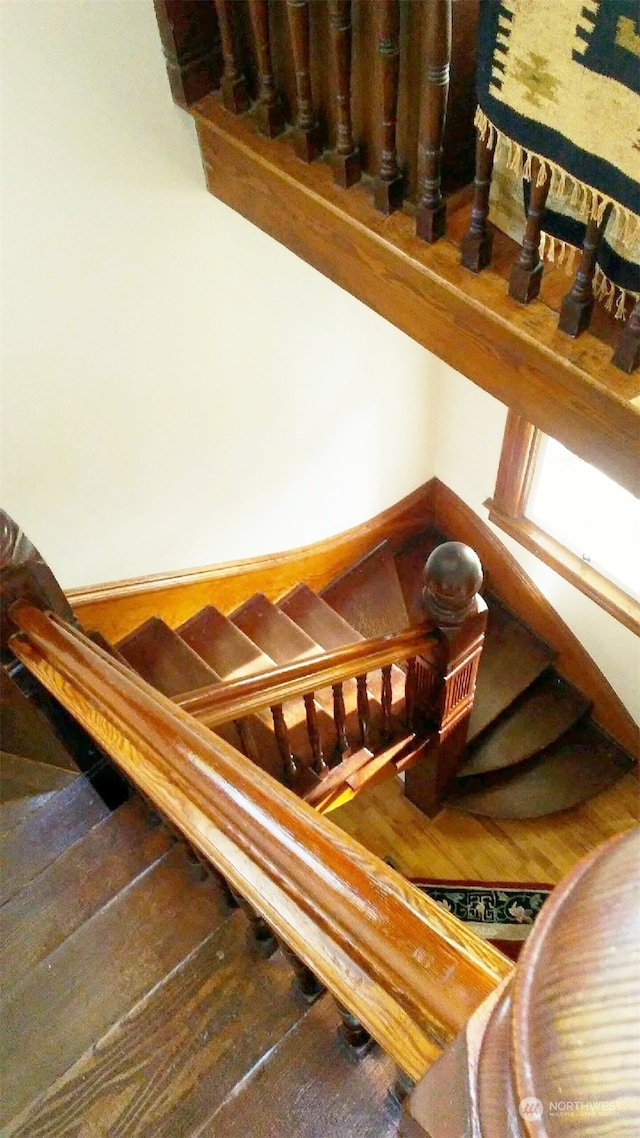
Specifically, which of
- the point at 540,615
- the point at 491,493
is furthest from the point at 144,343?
the point at 540,615

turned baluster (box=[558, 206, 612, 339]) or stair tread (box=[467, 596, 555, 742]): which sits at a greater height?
turned baluster (box=[558, 206, 612, 339])

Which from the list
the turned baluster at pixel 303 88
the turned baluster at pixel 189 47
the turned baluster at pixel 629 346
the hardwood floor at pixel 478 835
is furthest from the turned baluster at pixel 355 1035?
the hardwood floor at pixel 478 835

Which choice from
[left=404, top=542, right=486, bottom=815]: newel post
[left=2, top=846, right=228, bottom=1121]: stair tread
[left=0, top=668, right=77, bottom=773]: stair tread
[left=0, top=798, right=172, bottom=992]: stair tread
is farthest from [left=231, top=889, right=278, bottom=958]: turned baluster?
[left=404, top=542, right=486, bottom=815]: newel post

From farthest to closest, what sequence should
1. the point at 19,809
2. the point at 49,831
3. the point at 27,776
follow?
the point at 27,776 < the point at 19,809 < the point at 49,831

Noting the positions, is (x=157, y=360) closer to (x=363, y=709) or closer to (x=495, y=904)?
(x=363, y=709)

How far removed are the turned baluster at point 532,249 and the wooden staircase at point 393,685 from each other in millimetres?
1296

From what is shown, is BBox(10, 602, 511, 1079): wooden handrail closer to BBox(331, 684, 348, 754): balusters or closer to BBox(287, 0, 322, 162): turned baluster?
BBox(331, 684, 348, 754): balusters

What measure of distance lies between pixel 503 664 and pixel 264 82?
8.29 ft

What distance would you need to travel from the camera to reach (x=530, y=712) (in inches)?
141

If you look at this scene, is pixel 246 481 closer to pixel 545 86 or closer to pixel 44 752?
pixel 44 752

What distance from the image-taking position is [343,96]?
163cm

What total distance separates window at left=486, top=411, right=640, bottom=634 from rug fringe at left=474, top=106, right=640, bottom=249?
1.77 metres

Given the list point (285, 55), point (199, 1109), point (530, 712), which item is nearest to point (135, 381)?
point (285, 55)

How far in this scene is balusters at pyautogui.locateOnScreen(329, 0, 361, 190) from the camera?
5.04ft
